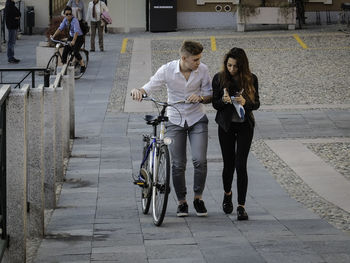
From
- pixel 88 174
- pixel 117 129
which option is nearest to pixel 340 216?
pixel 88 174

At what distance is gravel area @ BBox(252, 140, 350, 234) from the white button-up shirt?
4.93ft

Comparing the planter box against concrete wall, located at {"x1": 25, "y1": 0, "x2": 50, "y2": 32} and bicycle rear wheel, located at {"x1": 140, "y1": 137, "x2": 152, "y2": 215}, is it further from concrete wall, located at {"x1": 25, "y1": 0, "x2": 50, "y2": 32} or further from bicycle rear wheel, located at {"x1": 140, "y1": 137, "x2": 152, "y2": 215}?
bicycle rear wheel, located at {"x1": 140, "y1": 137, "x2": 152, "y2": 215}

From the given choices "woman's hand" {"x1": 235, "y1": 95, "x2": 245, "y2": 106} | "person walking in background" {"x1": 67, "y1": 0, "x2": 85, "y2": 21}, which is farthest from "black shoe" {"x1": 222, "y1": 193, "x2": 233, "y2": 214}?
"person walking in background" {"x1": 67, "y1": 0, "x2": 85, "y2": 21}

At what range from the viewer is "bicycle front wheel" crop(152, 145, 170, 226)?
24.2 feet

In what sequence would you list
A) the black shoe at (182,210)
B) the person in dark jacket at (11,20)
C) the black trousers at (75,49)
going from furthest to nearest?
the person in dark jacket at (11,20)
the black trousers at (75,49)
the black shoe at (182,210)

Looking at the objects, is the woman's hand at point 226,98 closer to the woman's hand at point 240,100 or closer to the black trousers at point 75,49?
the woman's hand at point 240,100

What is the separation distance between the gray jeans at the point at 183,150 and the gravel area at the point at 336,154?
2756 millimetres

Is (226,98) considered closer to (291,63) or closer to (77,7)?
(291,63)

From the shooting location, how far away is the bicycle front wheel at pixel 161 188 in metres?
7.39

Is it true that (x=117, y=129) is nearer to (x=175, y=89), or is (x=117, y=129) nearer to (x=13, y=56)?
(x=175, y=89)

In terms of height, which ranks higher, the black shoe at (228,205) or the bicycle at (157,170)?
the bicycle at (157,170)

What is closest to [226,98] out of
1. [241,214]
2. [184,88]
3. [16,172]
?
[184,88]

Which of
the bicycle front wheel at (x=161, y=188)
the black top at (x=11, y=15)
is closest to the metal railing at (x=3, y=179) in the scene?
the bicycle front wheel at (x=161, y=188)

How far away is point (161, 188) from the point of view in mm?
7605
